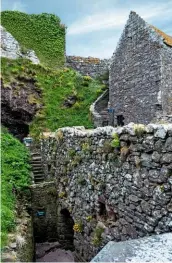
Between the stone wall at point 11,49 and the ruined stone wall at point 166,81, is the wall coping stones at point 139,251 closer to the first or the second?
the ruined stone wall at point 166,81

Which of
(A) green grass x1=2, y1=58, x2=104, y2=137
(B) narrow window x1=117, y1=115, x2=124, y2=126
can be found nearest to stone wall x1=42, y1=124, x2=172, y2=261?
(B) narrow window x1=117, y1=115, x2=124, y2=126

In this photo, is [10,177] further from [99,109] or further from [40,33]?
[40,33]

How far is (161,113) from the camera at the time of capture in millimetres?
12664

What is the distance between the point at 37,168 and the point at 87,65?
1270cm

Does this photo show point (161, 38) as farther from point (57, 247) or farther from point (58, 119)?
point (57, 247)

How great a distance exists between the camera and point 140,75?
13.8 metres

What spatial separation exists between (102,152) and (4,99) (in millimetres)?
12219

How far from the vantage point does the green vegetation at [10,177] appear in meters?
6.72

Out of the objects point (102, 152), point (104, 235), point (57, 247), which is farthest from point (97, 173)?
point (57, 247)

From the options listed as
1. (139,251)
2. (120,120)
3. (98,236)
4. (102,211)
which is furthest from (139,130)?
(120,120)

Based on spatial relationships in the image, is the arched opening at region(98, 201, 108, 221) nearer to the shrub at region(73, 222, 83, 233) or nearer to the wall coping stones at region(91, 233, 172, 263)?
the shrub at region(73, 222, 83, 233)

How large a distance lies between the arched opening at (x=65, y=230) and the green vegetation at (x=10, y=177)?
1751mm

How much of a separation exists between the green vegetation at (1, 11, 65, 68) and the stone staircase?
29.8 feet

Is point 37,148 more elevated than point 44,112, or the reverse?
point 44,112
